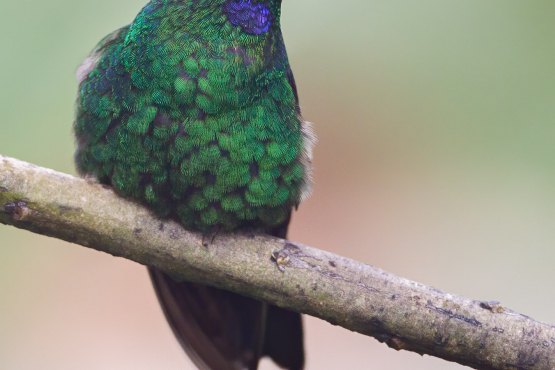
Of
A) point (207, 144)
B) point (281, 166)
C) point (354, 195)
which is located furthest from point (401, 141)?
point (207, 144)

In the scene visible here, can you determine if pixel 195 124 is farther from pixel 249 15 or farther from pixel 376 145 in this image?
pixel 376 145

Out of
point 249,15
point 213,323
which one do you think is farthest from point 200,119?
point 213,323

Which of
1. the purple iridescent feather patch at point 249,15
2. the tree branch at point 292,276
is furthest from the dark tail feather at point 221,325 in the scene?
the purple iridescent feather patch at point 249,15

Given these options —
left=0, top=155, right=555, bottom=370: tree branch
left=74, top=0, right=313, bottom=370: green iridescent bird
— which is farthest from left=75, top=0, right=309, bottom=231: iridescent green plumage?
left=0, top=155, right=555, bottom=370: tree branch

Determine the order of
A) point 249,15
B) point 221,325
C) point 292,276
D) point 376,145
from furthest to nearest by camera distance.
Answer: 1. point 376,145
2. point 221,325
3. point 249,15
4. point 292,276

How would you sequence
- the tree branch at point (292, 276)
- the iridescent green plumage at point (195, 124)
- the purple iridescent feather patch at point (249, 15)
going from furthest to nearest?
the purple iridescent feather patch at point (249, 15) → the iridescent green plumage at point (195, 124) → the tree branch at point (292, 276)

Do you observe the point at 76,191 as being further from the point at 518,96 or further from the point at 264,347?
the point at 518,96

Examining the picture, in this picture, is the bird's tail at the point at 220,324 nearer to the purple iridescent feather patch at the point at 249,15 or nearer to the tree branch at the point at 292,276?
the tree branch at the point at 292,276
